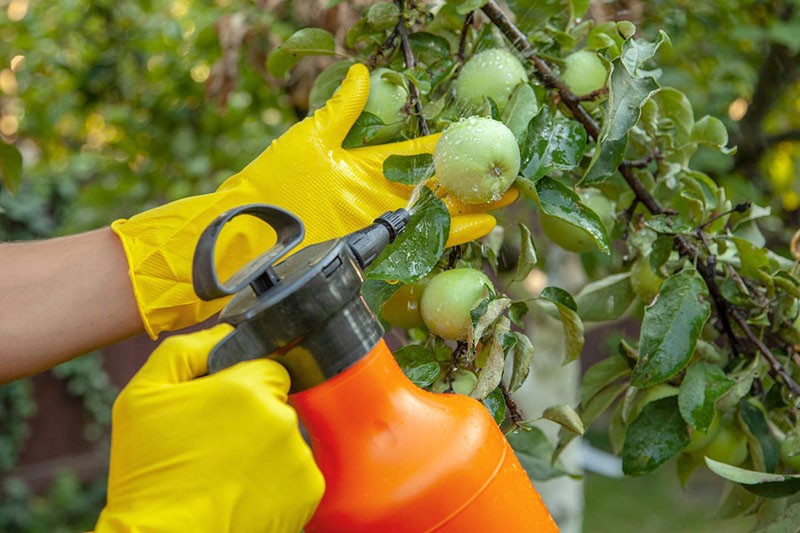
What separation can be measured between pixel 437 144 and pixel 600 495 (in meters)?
5.67

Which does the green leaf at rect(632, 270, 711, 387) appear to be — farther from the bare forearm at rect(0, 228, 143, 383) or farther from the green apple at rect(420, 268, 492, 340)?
the bare forearm at rect(0, 228, 143, 383)

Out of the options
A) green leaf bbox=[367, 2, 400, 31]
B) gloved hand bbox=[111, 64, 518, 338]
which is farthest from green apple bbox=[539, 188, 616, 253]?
green leaf bbox=[367, 2, 400, 31]

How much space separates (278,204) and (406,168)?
0.70 ft

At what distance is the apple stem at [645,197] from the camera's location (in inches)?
42.4

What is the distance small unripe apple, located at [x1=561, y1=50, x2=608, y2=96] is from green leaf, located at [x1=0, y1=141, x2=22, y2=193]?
114cm

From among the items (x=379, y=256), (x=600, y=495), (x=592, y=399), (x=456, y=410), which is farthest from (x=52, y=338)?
(x=600, y=495)

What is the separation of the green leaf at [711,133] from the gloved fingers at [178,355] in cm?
74

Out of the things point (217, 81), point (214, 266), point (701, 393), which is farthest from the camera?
point (217, 81)

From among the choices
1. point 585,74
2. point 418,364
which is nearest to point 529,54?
point 585,74

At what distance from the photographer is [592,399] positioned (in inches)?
49.5

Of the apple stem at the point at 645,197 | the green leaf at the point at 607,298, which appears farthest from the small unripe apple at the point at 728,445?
the green leaf at the point at 607,298

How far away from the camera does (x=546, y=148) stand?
1013 mm

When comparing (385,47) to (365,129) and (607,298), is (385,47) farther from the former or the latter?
(607,298)

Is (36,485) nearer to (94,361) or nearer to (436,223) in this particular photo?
(94,361)
